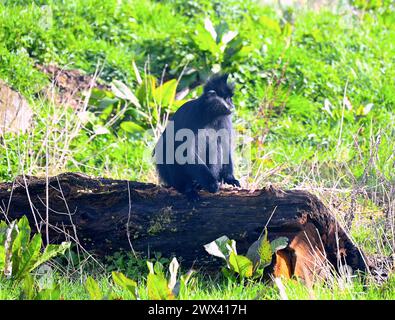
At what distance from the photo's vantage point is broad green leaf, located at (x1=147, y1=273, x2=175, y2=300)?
4.61 metres

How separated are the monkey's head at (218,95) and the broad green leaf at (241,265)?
5.86 feet

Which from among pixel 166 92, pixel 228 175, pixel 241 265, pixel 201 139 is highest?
pixel 166 92

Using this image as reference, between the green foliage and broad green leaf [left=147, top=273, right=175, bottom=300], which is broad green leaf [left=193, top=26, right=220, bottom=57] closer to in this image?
the green foliage

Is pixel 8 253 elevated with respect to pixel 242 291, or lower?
elevated

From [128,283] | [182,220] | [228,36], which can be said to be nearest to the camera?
[128,283]

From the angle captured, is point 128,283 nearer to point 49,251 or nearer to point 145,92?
point 49,251

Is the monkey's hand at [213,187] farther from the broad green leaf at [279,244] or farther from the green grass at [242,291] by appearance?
the broad green leaf at [279,244]

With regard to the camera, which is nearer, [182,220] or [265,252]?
→ [265,252]

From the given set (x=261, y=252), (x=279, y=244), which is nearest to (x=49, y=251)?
(x=261, y=252)

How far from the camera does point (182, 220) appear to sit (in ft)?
18.9

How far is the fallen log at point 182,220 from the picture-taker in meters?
5.58

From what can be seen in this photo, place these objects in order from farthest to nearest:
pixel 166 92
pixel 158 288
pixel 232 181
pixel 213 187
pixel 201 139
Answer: pixel 166 92
pixel 232 181
pixel 201 139
pixel 213 187
pixel 158 288

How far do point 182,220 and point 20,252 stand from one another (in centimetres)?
122

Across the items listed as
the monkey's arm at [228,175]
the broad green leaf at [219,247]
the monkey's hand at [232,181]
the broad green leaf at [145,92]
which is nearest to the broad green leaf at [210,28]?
the broad green leaf at [145,92]
